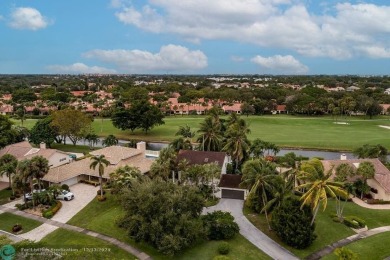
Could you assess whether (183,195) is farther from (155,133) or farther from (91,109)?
(91,109)

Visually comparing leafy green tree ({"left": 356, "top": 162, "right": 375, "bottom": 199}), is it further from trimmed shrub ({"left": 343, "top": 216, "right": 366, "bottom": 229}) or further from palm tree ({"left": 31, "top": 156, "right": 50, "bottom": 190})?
palm tree ({"left": 31, "top": 156, "right": 50, "bottom": 190})

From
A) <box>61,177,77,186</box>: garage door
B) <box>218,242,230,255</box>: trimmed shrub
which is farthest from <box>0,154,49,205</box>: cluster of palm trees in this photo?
<box>218,242,230,255</box>: trimmed shrub

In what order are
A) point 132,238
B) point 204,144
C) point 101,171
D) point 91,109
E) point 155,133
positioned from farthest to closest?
point 91,109, point 155,133, point 204,144, point 101,171, point 132,238

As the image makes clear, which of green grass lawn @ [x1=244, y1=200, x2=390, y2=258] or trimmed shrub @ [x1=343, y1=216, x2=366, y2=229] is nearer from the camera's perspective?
green grass lawn @ [x1=244, y1=200, x2=390, y2=258]

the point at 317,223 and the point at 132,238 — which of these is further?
the point at 317,223

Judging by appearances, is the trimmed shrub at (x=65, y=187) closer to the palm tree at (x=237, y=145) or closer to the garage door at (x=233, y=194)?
the garage door at (x=233, y=194)

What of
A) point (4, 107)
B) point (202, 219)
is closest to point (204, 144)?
point (202, 219)
